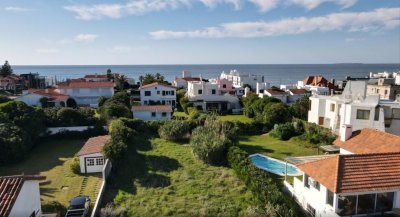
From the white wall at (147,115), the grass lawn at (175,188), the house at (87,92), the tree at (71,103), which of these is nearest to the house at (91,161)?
the grass lawn at (175,188)

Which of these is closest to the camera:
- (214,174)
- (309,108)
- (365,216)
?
(365,216)

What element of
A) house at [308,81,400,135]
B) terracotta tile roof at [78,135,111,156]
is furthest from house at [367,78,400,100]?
terracotta tile roof at [78,135,111,156]

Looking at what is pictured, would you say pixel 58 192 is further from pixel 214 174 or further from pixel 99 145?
pixel 214 174

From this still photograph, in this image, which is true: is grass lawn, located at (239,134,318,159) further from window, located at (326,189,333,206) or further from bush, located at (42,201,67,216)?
bush, located at (42,201,67,216)

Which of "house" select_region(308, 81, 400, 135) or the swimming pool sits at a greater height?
"house" select_region(308, 81, 400, 135)

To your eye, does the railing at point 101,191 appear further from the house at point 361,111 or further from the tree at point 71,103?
the tree at point 71,103

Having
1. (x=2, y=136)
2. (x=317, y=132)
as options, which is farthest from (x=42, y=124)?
(x=317, y=132)

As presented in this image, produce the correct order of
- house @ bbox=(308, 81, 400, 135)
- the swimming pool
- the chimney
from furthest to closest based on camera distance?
house @ bbox=(308, 81, 400, 135)
the swimming pool
the chimney
